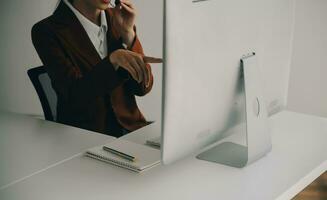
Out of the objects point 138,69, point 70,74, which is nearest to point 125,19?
point 138,69

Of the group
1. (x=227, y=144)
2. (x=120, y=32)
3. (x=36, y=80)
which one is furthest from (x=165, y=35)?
(x=120, y=32)

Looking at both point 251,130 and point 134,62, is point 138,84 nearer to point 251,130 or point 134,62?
point 134,62

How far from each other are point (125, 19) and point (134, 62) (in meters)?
0.29

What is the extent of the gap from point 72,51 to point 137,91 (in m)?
0.54

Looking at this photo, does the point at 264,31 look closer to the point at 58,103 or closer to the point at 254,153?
the point at 254,153

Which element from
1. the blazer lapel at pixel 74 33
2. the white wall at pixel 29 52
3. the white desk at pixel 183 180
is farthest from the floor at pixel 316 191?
the blazer lapel at pixel 74 33

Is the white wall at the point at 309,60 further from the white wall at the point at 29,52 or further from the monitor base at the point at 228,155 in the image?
the monitor base at the point at 228,155

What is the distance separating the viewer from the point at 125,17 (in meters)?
3.15

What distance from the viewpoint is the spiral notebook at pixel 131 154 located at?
74.9 inches

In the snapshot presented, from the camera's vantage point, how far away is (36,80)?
2670 millimetres

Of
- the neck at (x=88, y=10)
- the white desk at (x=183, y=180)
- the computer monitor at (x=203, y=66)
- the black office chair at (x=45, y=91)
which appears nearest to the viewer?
the computer monitor at (x=203, y=66)

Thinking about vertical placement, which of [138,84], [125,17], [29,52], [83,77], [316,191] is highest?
[125,17]

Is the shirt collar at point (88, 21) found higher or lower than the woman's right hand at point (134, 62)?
higher

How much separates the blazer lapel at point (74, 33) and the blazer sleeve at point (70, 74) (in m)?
0.05
